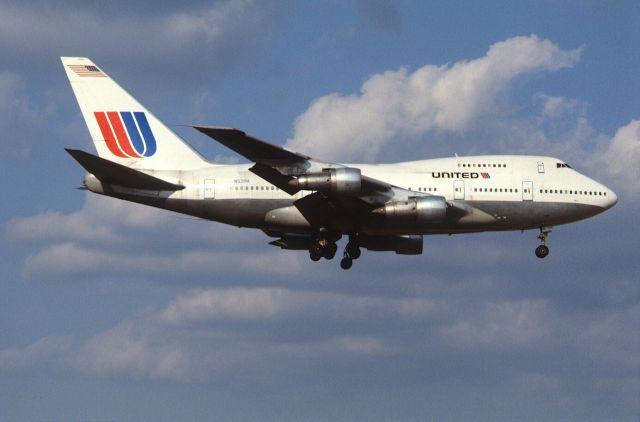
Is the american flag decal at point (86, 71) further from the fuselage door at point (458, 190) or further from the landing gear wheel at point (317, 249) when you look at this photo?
the fuselage door at point (458, 190)

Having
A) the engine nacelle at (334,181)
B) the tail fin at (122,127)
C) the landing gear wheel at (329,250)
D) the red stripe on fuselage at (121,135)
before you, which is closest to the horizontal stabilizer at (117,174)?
the tail fin at (122,127)

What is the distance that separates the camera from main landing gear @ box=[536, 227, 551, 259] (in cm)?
6269

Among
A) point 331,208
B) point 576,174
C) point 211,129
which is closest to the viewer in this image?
point 211,129

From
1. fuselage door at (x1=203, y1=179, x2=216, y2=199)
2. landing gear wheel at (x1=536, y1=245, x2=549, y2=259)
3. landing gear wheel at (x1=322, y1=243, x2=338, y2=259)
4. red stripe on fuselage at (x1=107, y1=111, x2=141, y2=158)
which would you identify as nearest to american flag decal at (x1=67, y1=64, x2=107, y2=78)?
red stripe on fuselage at (x1=107, y1=111, x2=141, y2=158)

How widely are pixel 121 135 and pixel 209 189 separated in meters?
7.50

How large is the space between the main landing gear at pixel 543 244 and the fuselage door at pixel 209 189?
19.3m

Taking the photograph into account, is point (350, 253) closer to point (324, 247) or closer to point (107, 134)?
point (324, 247)

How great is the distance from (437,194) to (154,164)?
16397 millimetres

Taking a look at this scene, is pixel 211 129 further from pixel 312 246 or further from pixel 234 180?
pixel 312 246

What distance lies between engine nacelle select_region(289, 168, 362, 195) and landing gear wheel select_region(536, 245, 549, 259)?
44.7 ft

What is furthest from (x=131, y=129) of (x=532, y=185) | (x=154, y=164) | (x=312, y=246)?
(x=532, y=185)

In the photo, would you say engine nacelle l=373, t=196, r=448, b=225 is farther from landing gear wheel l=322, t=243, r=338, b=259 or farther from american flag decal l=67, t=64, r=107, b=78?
american flag decal l=67, t=64, r=107, b=78

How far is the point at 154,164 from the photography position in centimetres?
6181

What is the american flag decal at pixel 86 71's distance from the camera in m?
64.1
